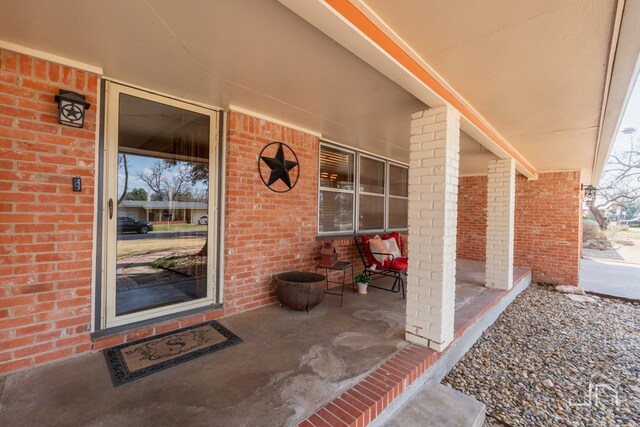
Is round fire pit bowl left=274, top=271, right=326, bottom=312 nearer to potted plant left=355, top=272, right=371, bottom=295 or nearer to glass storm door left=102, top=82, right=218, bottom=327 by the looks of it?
glass storm door left=102, top=82, right=218, bottom=327

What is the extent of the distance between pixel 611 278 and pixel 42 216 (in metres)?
10.6

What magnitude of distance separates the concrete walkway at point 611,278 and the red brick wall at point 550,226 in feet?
2.08

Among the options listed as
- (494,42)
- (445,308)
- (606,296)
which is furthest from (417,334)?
(606,296)

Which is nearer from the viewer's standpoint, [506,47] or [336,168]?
[506,47]

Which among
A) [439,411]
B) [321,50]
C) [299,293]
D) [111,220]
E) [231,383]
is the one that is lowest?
[439,411]

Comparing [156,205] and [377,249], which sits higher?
[156,205]

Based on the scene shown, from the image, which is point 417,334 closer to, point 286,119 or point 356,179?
point 286,119

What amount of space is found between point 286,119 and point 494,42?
2297 millimetres

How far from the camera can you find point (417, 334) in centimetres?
257

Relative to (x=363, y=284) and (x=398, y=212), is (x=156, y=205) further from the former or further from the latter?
(x=398, y=212)

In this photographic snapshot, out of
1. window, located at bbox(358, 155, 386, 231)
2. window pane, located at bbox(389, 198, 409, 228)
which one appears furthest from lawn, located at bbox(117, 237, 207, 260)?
window pane, located at bbox(389, 198, 409, 228)

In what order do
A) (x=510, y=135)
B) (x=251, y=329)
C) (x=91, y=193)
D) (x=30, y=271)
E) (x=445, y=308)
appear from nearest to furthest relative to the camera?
1. (x=30, y=271)
2. (x=91, y=193)
3. (x=445, y=308)
4. (x=251, y=329)
5. (x=510, y=135)

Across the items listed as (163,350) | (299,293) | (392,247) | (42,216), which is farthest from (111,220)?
(392,247)

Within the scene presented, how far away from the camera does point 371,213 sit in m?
5.59
